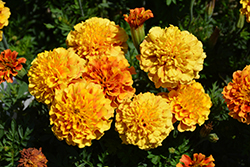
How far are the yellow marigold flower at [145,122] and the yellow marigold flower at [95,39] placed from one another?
418 mm

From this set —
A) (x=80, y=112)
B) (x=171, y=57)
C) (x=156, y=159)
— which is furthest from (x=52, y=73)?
(x=156, y=159)

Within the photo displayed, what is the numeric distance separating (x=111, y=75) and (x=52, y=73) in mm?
340

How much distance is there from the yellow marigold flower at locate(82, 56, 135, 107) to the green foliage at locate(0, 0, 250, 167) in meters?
0.32

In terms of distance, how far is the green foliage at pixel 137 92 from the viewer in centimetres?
187

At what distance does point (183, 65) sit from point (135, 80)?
891mm

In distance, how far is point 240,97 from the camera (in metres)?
1.65

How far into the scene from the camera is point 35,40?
3109 millimetres

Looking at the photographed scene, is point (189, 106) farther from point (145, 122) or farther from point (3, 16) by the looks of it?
point (3, 16)

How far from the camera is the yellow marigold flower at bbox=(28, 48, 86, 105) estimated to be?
4.70 ft

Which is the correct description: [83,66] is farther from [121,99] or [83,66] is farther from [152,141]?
[152,141]

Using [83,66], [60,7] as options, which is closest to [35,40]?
[60,7]

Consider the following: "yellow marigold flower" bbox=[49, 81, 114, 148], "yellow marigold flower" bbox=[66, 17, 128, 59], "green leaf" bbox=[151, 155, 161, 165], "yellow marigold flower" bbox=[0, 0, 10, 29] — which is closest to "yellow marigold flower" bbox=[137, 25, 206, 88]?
"yellow marigold flower" bbox=[66, 17, 128, 59]

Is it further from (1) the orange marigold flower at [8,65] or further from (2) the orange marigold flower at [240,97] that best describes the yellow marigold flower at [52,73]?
(2) the orange marigold flower at [240,97]

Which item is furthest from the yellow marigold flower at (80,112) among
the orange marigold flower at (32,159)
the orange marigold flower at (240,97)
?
the orange marigold flower at (240,97)
